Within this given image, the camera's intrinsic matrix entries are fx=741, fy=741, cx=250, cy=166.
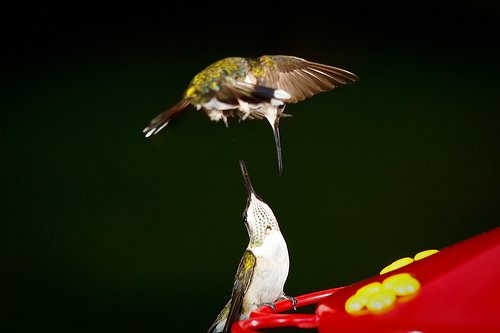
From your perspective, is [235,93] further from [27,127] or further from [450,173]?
[450,173]

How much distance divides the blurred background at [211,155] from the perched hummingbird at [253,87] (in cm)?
143

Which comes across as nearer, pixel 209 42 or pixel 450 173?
pixel 209 42

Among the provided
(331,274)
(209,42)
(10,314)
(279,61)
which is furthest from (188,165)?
(279,61)

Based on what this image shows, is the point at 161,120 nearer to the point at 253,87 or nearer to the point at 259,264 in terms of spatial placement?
the point at 253,87

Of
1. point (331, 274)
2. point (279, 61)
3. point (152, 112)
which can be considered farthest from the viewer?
point (331, 274)

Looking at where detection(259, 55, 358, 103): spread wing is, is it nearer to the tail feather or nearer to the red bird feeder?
the tail feather

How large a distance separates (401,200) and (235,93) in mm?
2307

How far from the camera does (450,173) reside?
349 cm

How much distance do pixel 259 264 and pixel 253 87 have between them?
417mm

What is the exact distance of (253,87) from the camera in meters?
1.30

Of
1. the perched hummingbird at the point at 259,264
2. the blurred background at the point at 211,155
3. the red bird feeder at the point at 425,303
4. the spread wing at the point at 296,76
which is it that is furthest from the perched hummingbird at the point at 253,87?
the blurred background at the point at 211,155

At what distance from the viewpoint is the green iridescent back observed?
142 cm

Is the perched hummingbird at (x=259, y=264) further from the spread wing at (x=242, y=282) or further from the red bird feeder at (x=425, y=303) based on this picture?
the red bird feeder at (x=425, y=303)

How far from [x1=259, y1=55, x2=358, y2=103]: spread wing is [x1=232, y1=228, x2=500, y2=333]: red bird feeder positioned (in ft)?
1.57
